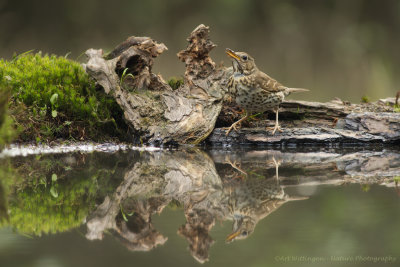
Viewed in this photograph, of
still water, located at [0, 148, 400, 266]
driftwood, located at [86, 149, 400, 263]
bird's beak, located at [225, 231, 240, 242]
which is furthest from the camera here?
driftwood, located at [86, 149, 400, 263]

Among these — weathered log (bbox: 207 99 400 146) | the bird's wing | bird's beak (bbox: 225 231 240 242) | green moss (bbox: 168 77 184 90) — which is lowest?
bird's beak (bbox: 225 231 240 242)

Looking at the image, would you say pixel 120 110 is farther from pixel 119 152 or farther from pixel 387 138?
pixel 387 138

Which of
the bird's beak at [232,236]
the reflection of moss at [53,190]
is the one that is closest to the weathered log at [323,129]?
the reflection of moss at [53,190]

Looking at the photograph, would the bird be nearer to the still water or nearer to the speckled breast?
the speckled breast

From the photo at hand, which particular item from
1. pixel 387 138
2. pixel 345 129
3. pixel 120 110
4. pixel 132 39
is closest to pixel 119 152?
pixel 120 110

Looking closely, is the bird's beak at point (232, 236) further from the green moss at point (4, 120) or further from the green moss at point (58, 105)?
the green moss at point (58, 105)

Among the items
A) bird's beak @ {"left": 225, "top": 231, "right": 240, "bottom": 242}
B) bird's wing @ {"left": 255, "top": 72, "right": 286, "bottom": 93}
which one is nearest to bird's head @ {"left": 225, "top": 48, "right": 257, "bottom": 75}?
bird's wing @ {"left": 255, "top": 72, "right": 286, "bottom": 93}

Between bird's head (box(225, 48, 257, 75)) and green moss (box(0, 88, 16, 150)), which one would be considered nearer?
green moss (box(0, 88, 16, 150))
